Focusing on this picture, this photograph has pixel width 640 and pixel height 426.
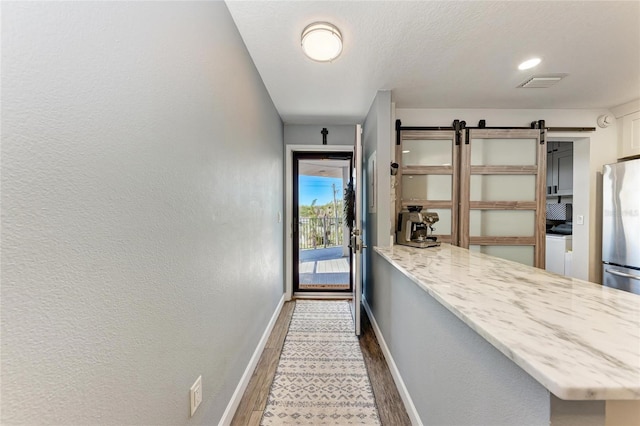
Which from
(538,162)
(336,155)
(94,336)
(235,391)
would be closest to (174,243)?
(94,336)

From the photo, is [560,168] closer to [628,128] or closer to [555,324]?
[628,128]

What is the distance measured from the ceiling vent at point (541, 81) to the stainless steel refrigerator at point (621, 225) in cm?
123

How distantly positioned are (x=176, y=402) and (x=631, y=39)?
11.1 ft

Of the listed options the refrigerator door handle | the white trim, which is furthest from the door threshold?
the refrigerator door handle

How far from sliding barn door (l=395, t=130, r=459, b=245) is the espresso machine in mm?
445

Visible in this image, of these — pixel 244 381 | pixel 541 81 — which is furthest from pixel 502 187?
pixel 244 381

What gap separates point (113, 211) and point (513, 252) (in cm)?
360

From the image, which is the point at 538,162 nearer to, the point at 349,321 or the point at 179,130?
the point at 349,321

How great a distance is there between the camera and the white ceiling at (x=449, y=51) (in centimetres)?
146

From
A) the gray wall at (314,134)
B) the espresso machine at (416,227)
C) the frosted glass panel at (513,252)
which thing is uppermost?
the gray wall at (314,134)

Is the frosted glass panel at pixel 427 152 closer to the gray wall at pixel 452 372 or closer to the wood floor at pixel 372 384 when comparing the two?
the gray wall at pixel 452 372

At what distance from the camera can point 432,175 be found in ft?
9.50

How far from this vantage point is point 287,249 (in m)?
3.52

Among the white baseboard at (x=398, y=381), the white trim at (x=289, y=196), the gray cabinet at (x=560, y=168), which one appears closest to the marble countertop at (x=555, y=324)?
the white baseboard at (x=398, y=381)
